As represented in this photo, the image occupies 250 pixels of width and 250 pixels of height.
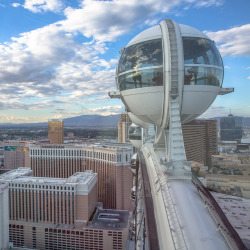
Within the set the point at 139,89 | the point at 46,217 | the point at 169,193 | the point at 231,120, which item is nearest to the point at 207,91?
the point at 139,89

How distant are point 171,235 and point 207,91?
2.10 meters

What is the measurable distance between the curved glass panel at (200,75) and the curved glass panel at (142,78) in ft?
1.25

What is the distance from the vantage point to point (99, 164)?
75.3 feet

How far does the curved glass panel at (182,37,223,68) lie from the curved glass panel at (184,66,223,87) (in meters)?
0.09

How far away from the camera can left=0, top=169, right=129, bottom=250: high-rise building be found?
49.3 feet

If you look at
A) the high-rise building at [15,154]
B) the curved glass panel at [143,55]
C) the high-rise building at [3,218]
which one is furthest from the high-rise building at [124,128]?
the curved glass panel at [143,55]

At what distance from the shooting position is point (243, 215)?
38.5ft

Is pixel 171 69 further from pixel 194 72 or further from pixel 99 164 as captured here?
pixel 99 164

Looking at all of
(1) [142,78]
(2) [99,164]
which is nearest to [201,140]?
(2) [99,164]

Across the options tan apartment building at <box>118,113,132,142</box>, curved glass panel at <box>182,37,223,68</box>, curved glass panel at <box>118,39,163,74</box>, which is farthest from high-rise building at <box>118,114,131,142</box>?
curved glass panel at <box>182,37,223,68</box>

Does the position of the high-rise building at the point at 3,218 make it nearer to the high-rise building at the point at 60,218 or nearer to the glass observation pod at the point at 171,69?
the high-rise building at the point at 60,218

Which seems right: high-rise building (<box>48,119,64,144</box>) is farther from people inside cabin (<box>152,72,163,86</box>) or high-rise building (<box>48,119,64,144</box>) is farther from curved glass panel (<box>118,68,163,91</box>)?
people inside cabin (<box>152,72,163,86</box>)

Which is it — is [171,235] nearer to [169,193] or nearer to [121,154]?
[169,193]

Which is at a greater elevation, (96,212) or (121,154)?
(121,154)
